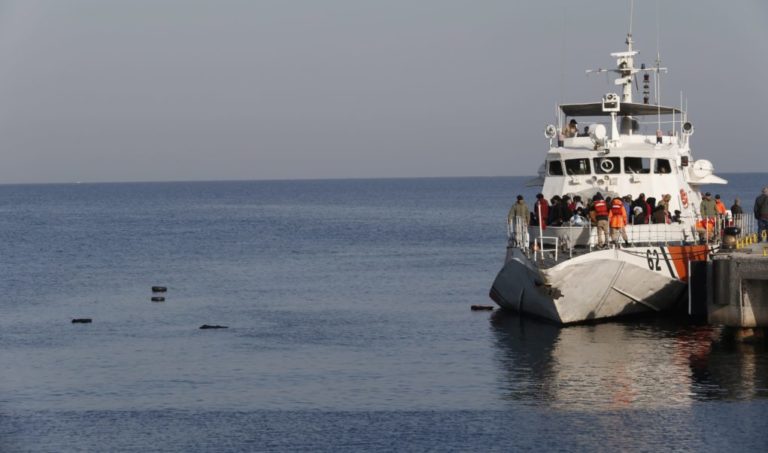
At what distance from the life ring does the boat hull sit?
14.8 ft

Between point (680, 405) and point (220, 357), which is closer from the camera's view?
point (680, 405)

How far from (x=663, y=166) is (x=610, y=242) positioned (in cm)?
560

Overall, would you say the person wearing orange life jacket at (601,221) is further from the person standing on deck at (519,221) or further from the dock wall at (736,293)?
the dock wall at (736,293)

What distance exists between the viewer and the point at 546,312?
39688 mm

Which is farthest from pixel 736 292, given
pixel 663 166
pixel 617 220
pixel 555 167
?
pixel 555 167

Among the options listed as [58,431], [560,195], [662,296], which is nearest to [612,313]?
[662,296]

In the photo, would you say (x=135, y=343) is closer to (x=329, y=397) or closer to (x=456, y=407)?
(x=329, y=397)

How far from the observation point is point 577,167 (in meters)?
42.7

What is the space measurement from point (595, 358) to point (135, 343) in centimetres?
1455

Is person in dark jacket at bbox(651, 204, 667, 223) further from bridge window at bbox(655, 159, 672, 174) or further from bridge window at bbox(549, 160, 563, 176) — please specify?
bridge window at bbox(549, 160, 563, 176)

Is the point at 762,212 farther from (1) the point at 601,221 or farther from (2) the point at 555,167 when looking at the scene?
(2) the point at 555,167

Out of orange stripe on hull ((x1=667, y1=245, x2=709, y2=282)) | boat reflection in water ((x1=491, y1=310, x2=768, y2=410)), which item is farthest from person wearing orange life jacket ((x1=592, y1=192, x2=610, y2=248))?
boat reflection in water ((x1=491, y1=310, x2=768, y2=410))

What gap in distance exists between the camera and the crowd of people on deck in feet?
125

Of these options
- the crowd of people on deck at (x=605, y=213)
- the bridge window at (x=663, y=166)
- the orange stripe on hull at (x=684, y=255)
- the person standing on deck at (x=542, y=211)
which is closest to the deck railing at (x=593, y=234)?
the crowd of people on deck at (x=605, y=213)
